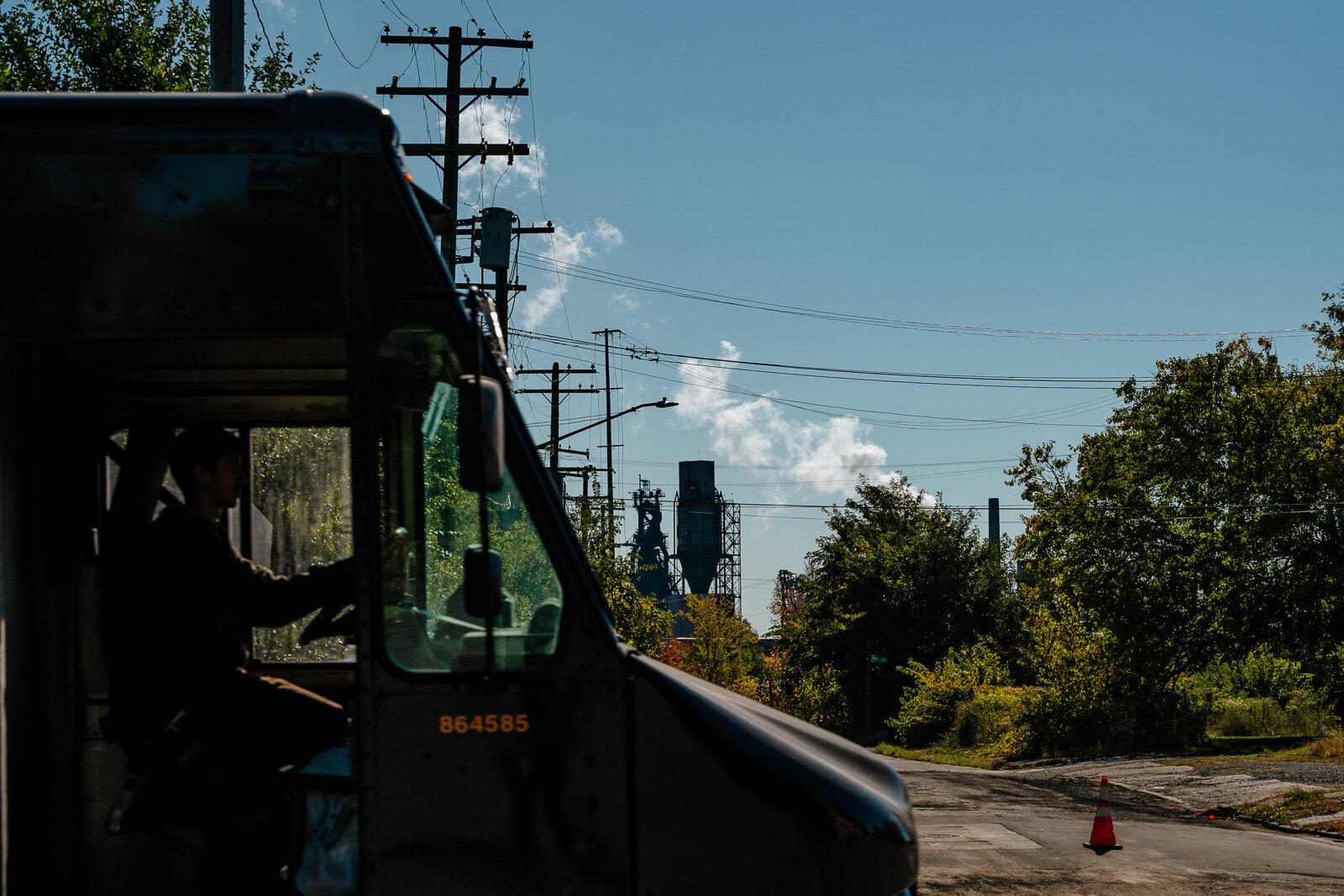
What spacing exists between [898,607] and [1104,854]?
44871 millimetres

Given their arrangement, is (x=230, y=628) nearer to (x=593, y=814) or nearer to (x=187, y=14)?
(x=593, y=814)

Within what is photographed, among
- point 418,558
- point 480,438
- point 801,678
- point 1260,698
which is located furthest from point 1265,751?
point 801,678

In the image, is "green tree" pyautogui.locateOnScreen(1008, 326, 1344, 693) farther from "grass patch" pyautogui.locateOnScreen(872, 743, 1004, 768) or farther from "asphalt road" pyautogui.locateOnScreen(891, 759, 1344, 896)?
"asphalt road" pyautogui.locateOnScreen(891, 759, 1344, 896)

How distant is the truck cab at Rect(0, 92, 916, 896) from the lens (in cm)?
361

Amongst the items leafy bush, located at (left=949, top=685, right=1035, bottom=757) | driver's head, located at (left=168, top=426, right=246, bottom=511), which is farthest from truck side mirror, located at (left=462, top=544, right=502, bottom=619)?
leafy bush, located at (left=949, top=685, right=1035, bottom=757)

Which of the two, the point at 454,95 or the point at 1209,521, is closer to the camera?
the point at 454,95

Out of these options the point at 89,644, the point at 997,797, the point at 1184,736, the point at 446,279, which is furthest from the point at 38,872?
the point at 1184,736

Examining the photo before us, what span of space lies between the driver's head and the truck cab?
48 cm

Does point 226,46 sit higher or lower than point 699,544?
higher

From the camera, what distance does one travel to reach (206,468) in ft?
14.4

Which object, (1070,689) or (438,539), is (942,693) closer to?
(1070,689)

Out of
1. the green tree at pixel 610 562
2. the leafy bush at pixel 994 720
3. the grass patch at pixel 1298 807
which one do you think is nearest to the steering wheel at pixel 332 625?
the grass patch at pixel 1298 807

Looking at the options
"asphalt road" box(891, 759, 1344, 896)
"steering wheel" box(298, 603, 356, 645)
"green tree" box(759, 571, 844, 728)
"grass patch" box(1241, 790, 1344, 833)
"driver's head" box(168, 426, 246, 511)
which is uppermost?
"driver's head" box(168, 426, 246, 511)

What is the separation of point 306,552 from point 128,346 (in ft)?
3.95
